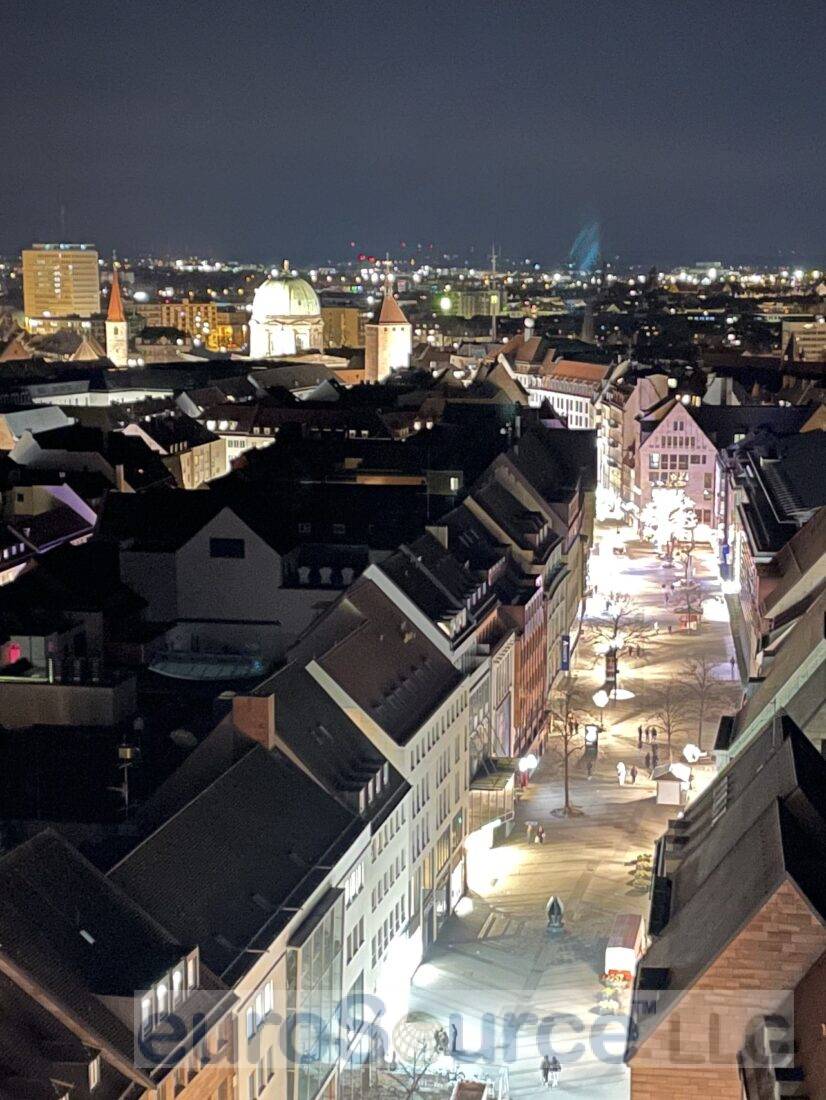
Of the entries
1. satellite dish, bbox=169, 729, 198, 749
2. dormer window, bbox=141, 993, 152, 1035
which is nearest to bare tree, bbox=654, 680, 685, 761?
satellite dish, bbox=169, 729, 198, 749

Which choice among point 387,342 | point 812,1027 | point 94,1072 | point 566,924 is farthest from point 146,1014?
point 387,342

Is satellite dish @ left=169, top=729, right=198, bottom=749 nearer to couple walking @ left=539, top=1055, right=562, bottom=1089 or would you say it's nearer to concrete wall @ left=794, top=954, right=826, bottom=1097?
couple walking @ left=539, top=1055, right=562, bottom=1089

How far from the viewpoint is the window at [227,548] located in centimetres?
5803

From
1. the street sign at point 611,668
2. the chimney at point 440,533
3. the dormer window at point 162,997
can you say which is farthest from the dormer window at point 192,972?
the street sign at point 611,668

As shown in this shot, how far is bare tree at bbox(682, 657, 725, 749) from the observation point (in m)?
66.4

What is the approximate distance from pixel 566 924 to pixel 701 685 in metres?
25.4

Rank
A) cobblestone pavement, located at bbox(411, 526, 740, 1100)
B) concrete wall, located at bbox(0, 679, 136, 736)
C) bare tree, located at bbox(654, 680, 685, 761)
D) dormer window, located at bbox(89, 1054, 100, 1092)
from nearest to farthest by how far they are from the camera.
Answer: dormer window, located at bbox(89, 1054, 100, 1092)
cobblestone pavement, located at bbox(411, 526, 740, 1100)
concrete wall, located at bbox(0, 679, 136, 736)
bare tree, located at bbox(654, 680, 685, 761)

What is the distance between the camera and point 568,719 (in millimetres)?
61250

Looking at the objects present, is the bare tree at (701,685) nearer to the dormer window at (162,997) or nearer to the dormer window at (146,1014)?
the dormer window at (162,997)

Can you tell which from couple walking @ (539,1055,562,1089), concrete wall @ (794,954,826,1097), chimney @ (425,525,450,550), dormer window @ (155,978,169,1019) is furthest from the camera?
chimney @ (425,525,450,550)

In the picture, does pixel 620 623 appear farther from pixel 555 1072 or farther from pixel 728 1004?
pixel 728 1004

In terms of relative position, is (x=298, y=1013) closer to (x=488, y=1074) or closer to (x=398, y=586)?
(x=488, y=1074)

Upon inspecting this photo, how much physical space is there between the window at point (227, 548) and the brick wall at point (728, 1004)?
123 ft

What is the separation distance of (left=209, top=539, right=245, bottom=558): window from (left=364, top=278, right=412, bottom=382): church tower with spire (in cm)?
11787
